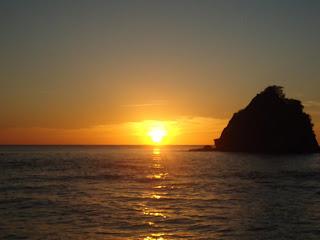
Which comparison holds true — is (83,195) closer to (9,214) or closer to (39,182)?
(9,214)

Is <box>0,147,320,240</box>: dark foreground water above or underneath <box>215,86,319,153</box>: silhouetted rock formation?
underneath

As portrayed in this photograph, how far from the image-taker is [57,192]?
1606 inches

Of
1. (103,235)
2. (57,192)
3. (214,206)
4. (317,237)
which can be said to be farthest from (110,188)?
(317,237)

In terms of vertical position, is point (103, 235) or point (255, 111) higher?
point (255, 111)

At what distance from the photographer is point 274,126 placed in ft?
500

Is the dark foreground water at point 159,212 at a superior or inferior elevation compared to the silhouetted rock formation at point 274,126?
inferior

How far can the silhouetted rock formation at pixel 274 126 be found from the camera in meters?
148

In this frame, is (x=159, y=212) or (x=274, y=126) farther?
(x=274, y=126)

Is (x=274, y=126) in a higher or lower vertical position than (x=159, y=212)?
higher

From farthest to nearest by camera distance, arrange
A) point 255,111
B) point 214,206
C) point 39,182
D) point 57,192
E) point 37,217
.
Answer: point 255,111, point 39,182, point 57,192, point 214,206, point 37,217

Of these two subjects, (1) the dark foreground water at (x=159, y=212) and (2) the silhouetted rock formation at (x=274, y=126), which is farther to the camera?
(2) the silhouetted rock formation at (x=274, y=126)

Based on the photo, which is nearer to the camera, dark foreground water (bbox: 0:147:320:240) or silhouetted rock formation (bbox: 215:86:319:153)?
dark foreground water (bbox: 0:147:320:240)

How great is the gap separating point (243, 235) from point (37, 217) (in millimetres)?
12747

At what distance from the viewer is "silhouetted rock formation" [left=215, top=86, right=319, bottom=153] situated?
148m
